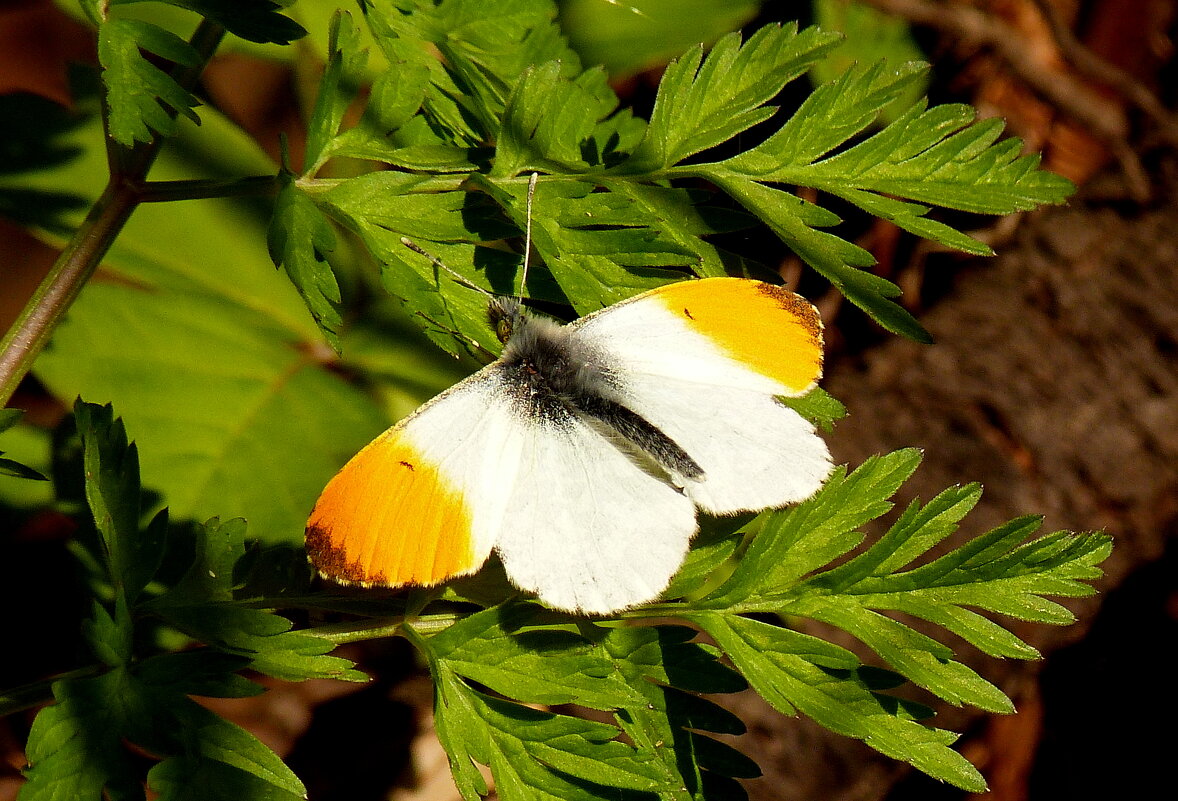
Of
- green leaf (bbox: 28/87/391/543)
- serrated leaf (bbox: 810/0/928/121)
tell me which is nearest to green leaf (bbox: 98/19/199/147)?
green leaf (bbox: 28/87/391/543)

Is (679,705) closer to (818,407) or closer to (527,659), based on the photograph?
(527,659)

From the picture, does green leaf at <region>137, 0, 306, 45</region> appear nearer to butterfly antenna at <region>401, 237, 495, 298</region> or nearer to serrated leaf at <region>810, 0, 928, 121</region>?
butterfly antenna at <region>401, 237, 495, 298</region>

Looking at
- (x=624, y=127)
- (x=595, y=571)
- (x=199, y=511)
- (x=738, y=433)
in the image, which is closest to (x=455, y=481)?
(x=595, y=571)

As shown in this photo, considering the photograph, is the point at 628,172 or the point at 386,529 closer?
the point at 386,529

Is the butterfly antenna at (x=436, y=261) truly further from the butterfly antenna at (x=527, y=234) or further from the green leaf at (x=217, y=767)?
the green leaf at (x=217, y=767)

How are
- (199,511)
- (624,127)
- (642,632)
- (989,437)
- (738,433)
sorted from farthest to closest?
(989,437)
(199,511)
(624,127)
(738,433)
(642,632)

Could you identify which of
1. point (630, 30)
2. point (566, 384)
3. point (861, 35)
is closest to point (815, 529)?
point (566, 384)

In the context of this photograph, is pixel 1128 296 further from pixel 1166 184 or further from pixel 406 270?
pixel 406 270
